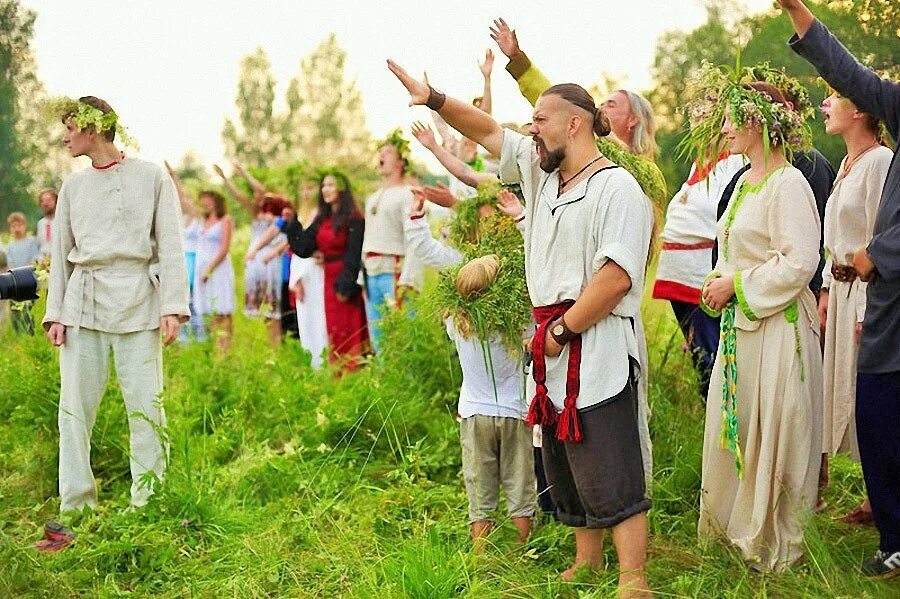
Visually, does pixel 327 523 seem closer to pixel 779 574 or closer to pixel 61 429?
pixel 61 429

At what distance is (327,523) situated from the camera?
16.0 ft

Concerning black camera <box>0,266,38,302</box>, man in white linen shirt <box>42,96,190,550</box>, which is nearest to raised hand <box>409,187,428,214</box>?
man in white linen shirt <box>42,96,190,550</box>

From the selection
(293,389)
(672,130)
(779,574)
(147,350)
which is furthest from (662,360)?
(147,350)

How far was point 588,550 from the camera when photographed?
4.00 m

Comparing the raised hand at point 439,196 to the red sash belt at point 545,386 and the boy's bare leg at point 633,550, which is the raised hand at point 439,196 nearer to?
the red sash belt at point 545,386

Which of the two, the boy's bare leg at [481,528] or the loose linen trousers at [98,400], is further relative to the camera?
the loose linen trousers at [98,400]

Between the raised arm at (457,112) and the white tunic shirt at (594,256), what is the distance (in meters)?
0.27

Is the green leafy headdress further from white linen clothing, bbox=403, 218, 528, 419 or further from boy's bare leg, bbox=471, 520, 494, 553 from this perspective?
boy's bare leg, bbox=471, 520, 494, 553

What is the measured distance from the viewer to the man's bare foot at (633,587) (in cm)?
366

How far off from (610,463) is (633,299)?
22.7 inches

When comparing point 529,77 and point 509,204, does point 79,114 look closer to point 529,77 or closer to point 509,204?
point 509,204

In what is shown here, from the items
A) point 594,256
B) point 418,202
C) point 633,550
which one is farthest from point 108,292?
point 633,550

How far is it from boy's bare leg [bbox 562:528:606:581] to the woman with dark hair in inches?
289

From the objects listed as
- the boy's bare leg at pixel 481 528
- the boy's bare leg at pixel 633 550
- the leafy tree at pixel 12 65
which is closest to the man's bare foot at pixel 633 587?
the boy's bare leg at pixel 633 550
